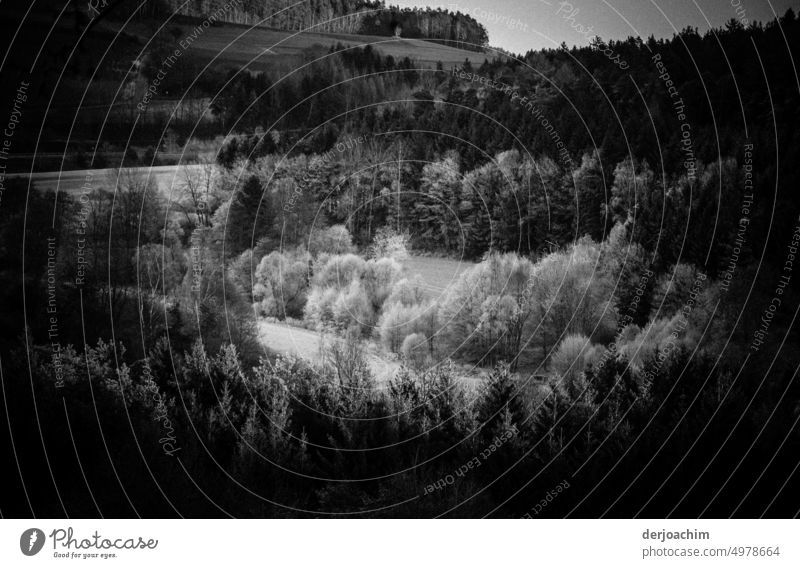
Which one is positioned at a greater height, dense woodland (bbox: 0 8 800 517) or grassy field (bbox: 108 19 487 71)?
grassy field (bbox: 108 19 487 71)

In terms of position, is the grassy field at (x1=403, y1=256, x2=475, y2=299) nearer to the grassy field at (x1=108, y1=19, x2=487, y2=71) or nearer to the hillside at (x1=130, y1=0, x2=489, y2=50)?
the grassy field at (x1=108, y1=19, x2=487, y2=71)

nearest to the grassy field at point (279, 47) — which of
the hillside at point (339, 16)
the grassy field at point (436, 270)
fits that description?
the hillside at point (339, 16)

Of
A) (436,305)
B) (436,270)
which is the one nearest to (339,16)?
(436,270)

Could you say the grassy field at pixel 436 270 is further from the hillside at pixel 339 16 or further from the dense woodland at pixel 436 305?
the hillside at pixel 339 16

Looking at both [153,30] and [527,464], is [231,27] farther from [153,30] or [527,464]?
[527,464]

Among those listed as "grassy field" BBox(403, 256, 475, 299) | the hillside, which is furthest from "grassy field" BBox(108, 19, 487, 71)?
"grassy field" BBox(403, 256, 475, 299)

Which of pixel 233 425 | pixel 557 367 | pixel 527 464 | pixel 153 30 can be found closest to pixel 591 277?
pixel 557 367

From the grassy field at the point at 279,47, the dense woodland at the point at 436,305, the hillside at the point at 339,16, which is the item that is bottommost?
the dense woodland at the point at 436,305
